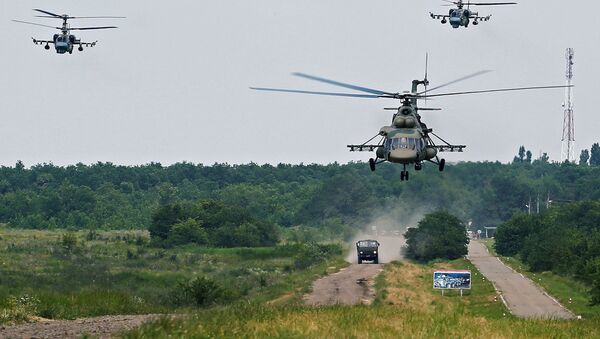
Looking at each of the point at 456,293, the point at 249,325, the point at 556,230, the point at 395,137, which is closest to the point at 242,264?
the point at 556,230

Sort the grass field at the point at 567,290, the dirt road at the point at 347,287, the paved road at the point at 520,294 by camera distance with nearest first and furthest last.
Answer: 1. the paved road at the point at 520,294
2. the grass field at the point at 567,290
3. the dirt road at the point at 347,287

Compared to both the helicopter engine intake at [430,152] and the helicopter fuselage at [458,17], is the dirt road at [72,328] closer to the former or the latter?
the helicopter engine intake at [430,152]

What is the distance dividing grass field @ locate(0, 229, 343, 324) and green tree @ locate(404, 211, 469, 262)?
497 inches

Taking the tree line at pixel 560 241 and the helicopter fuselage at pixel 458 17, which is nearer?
the helicopter fuselage at pixel 458 17

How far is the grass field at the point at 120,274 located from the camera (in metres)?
45.3

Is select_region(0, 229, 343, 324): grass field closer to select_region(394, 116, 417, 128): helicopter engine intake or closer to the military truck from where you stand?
the military truck

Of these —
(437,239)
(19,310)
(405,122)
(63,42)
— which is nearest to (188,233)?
(437,239)

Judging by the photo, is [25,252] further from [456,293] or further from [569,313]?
[569,313]

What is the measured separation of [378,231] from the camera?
17925 centimetres

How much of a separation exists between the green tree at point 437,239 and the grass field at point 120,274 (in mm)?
12611

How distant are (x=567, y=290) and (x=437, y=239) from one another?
159ft

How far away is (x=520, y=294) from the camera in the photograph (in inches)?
3125

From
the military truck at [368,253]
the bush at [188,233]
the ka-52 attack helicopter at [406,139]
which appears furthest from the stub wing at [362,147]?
the bush at [188,233]

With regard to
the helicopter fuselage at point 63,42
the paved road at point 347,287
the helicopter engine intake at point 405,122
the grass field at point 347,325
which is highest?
the helicopter fuselage at point 63,42
